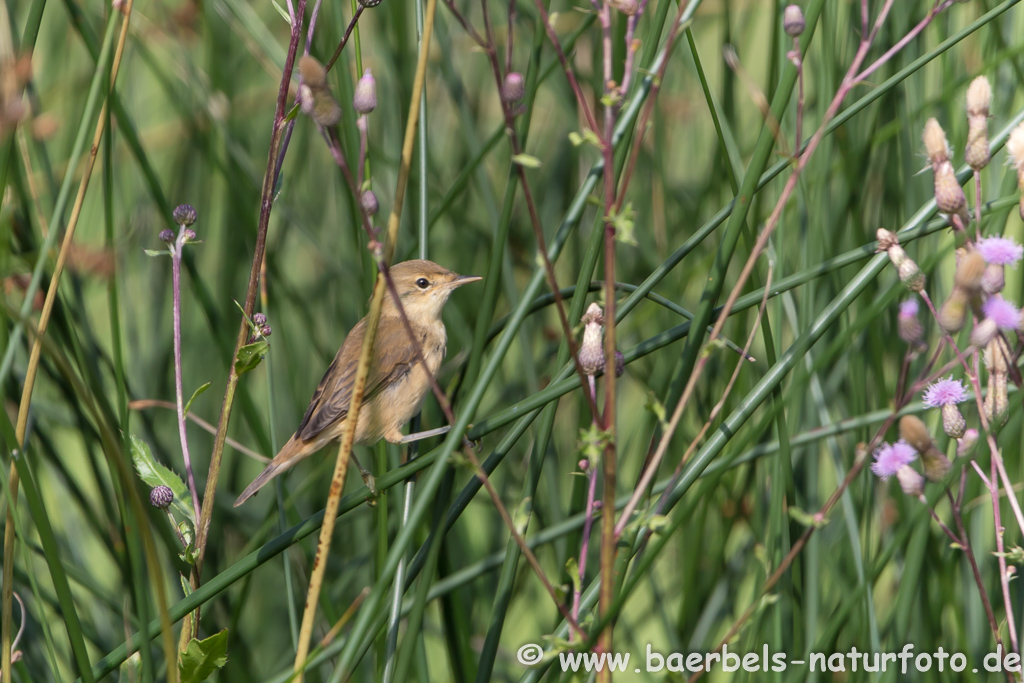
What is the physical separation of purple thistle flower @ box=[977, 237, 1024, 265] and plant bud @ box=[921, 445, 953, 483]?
0.86 feet

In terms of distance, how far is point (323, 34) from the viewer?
2.40m

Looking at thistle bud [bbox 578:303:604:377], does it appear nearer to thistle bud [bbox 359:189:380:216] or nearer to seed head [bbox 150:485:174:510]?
thistle bud [bbox 359:189:380:216]

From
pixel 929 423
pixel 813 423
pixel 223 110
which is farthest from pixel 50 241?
pixel 929 423

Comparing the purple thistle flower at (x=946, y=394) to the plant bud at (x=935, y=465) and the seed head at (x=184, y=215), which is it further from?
the seed head at (x=184, y=215)

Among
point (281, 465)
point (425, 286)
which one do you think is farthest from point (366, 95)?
point (425, 286)

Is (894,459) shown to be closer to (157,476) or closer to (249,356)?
(249,356)

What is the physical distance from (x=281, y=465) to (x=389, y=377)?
627mm

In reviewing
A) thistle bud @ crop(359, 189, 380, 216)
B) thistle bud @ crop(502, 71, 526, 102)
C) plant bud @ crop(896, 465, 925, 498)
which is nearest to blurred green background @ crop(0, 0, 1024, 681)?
plant bud @ crop(896, 465, 925, 498)

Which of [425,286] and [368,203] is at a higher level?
[368,203]

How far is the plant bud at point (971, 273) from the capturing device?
107 centimetres

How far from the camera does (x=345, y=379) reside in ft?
8.04

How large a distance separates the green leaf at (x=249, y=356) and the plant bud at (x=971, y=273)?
1.00 m

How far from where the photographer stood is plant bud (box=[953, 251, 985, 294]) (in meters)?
1.07

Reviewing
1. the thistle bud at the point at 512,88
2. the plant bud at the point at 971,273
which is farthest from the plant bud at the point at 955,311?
the thistle bud at the point at 512,88
